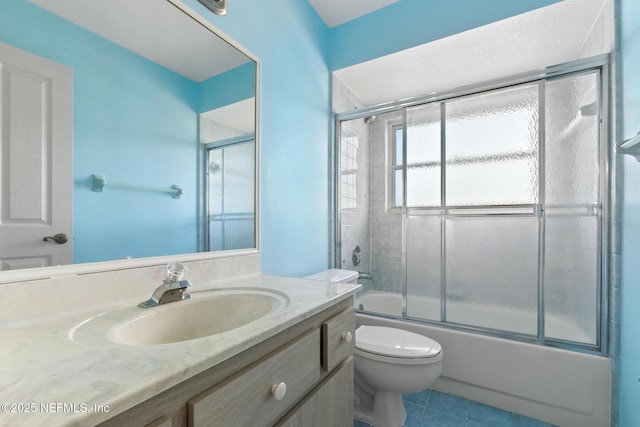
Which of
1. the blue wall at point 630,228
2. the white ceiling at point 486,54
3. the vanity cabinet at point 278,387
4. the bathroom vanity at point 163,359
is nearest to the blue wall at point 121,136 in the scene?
the bathroom vanity at point 163,359

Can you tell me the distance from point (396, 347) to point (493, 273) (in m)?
0.93

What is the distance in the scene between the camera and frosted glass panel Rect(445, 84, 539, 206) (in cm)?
171

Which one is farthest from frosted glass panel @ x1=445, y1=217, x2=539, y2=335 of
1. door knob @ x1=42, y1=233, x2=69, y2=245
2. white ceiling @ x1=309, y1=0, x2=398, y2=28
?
door knob @ x1=42, y1=233, x2=69, y2=245

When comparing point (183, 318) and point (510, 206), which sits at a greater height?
point (510, 206)

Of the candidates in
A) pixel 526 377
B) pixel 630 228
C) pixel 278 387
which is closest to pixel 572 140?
pixel 630 228

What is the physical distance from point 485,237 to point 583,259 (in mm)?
495

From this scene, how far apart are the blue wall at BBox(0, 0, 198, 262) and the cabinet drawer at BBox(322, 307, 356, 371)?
0.62 metres

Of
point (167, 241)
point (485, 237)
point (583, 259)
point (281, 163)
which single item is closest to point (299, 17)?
point (281, 163)

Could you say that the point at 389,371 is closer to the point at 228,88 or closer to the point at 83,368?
the point at 83,368

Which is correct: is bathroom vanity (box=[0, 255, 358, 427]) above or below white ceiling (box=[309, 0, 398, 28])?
below

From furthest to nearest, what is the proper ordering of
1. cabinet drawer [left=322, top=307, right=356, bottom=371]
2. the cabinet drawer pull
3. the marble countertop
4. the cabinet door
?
cabinet drawer [left=322, top=307, right=356, bottom=371] < the cabinet door < the cabinet drawer pull < the marble countertop

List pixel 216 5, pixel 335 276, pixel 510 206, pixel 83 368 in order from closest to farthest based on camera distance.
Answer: pixel 83 368
pixel 216 5
pixel 510 206
pixel 335 276

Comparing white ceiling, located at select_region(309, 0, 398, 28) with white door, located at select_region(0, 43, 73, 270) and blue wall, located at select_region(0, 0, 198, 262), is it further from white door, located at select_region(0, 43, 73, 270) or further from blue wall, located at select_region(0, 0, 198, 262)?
white door, located at select_region(0, 43, 73, 270)

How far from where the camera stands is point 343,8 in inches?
79.4
